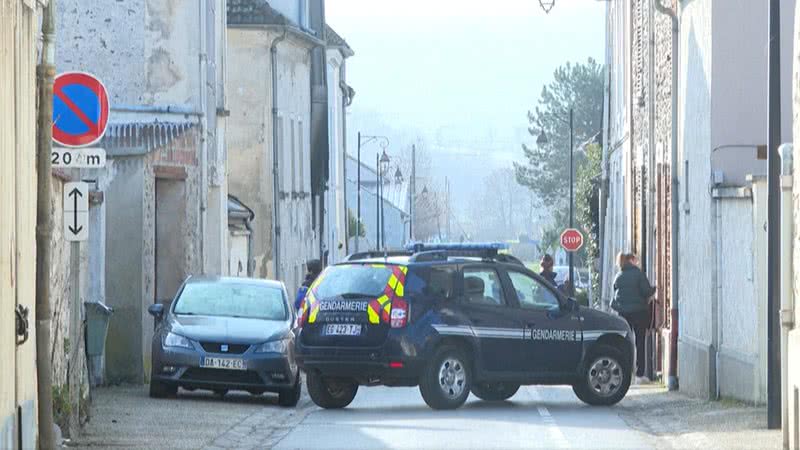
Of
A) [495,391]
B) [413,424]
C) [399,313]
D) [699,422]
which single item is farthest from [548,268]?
[413,424]

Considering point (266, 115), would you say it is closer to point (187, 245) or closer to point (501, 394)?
point (187, 245)

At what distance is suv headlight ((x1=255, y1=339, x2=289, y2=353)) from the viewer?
795 inches

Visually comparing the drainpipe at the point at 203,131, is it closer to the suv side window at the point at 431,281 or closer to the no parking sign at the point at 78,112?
the suv side window at the point at 431,281

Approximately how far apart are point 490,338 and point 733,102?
452 centimetres

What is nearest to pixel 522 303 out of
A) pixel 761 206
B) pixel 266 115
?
pixel 761 206

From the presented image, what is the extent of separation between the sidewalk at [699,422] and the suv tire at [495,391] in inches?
52.5

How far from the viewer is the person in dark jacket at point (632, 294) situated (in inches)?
966

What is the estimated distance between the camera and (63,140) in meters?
14.8

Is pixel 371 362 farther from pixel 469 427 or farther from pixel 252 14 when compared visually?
pixel 252 14

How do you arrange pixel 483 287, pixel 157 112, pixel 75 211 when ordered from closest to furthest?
pixel 75 211
pixel 483 287
pixel 157 112

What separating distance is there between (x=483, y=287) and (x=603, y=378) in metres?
1.93

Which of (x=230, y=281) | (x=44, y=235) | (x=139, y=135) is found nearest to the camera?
(x=44, y=235)

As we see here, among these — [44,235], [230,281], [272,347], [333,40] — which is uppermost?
[333,40]

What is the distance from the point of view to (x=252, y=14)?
4191cm
